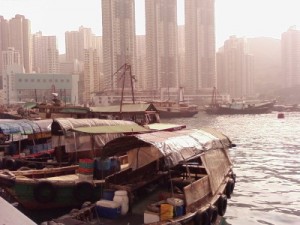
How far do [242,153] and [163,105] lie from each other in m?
41.0

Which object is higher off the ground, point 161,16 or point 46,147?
point 161,16

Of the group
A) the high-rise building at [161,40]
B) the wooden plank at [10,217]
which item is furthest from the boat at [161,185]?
the high-rise building at [161,40]

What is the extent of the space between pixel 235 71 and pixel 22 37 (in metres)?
73.2

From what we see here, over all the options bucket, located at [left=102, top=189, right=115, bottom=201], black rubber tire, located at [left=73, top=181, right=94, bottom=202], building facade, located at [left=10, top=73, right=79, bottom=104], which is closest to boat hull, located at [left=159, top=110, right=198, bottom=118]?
building facade, located at [left=10, top=73, right=79, bottom=104]

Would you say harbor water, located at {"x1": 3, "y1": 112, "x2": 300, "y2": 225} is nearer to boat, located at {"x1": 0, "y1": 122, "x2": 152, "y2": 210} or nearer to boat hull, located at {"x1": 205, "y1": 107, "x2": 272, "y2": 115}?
boat, located at {"x1": 0, "y1": 122, "x2": 152, "y2": 210}

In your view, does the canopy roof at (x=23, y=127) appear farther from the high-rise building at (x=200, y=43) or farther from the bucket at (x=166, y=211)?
the high-rise building at (x=200, y=43)

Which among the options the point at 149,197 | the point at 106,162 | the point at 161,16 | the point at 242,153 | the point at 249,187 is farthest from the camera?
the point at 161,16

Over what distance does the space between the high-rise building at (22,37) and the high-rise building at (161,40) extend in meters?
43.9

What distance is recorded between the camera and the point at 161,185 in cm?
1040

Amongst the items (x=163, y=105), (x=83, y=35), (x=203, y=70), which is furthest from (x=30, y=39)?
(x=163, y=105)

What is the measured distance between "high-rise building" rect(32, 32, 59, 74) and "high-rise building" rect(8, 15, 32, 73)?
15.3 feet

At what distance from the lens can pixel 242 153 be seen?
24.4 metres

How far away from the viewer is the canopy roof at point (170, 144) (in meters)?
7.70

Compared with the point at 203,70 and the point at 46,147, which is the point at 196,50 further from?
the point at 46,147
